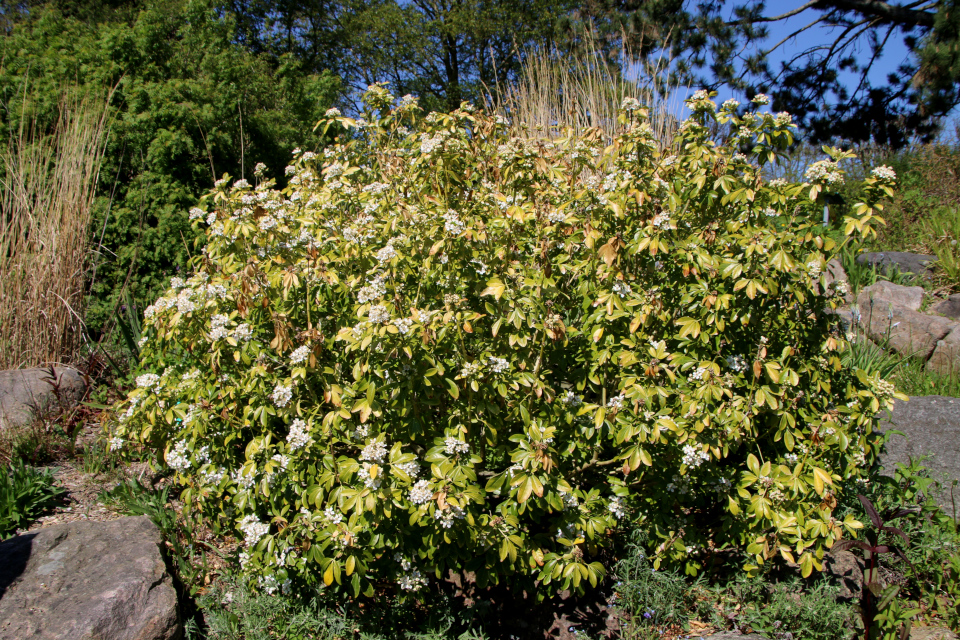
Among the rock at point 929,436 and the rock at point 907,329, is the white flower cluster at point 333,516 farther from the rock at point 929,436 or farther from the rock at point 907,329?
the rock at point 907,329

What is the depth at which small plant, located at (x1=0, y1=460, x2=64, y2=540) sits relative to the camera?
2.84m

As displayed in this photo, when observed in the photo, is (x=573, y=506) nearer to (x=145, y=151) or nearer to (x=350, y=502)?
(x=350, y=502)

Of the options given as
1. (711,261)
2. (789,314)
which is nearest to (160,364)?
(711,261)

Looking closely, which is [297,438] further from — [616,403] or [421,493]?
[616,403]

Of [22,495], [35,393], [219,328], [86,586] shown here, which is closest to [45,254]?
[35,393]

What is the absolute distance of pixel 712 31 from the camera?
24.5 feet

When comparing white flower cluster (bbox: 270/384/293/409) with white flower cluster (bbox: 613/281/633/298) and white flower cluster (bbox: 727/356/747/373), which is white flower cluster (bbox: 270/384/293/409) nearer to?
white flower cluster (bbox: 613/281/633/298)

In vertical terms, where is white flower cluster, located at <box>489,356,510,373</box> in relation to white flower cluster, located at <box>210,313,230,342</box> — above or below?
below

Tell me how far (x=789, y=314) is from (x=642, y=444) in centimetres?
81

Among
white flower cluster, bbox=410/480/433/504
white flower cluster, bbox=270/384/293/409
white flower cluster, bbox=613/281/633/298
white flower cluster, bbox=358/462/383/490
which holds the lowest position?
white flower cluster, bbox=410/480/433/504

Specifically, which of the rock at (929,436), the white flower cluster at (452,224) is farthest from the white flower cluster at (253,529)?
the rock at (929,436)

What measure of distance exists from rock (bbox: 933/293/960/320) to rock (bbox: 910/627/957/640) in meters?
3.94

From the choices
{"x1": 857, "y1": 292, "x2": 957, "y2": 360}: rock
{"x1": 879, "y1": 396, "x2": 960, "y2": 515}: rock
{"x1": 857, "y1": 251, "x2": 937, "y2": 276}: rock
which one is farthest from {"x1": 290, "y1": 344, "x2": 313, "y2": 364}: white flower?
{"x1": 857, "y1": 251, "x2": 937, "y2": 276}: rock

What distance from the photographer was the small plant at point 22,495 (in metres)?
2.84
